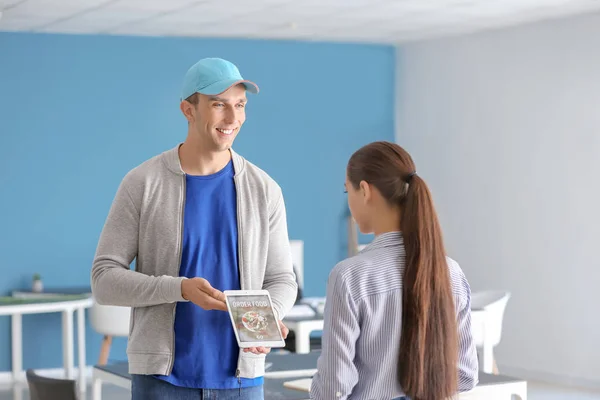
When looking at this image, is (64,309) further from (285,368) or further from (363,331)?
(363,331)

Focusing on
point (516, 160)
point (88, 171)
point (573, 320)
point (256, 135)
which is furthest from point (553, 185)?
point (88, 171)

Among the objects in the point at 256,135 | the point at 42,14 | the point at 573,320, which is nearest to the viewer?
the point at 42,14

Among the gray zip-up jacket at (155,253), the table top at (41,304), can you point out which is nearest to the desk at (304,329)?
the table top at (41,304)

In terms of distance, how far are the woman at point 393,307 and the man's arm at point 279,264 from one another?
10.3 inches

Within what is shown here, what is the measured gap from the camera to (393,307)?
7.54ft

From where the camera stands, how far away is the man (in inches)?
95.7

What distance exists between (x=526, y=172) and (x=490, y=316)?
174 centimetres

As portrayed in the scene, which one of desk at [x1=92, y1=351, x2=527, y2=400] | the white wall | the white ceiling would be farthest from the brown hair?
the white wall

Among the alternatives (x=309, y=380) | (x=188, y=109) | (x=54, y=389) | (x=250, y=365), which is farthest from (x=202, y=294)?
(x=309, y=380)

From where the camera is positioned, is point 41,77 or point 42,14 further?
point 41,77

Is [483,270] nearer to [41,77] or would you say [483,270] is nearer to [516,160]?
[516,160]

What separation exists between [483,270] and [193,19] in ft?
10.4

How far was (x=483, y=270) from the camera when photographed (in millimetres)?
8867

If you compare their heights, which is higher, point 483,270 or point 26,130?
point 26,130
